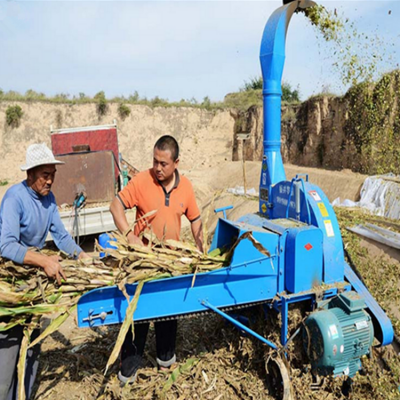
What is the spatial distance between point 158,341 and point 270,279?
1.34 m

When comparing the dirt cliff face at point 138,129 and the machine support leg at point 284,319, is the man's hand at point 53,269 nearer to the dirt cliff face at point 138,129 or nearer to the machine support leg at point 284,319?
the machine support leg at point 284,319

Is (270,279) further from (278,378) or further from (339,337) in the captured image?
(278,378)

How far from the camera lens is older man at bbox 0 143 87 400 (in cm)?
262

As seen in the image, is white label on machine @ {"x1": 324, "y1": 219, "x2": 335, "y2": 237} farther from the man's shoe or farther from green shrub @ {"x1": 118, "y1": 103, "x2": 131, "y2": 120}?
green shrub @ {"x1": 118, "y1": 103, "x2": 131, "y2": 120}

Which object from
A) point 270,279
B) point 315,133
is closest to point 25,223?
point 270,279

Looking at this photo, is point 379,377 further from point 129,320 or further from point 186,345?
point 129,320

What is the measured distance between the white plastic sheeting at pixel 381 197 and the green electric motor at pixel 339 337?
6351 mm

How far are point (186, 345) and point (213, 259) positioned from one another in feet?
5.81

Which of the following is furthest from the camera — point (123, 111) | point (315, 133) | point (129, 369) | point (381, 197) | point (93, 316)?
point (123, 111)

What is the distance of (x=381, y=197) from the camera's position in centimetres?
952

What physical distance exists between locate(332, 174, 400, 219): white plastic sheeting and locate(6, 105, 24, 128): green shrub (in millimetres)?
21296

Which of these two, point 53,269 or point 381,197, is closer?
point 53,269

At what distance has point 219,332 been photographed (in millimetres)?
4098

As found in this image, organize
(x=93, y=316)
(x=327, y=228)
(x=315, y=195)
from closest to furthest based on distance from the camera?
(x=93, y=316)
(x=327, y=228)
(x=315, y=195)
